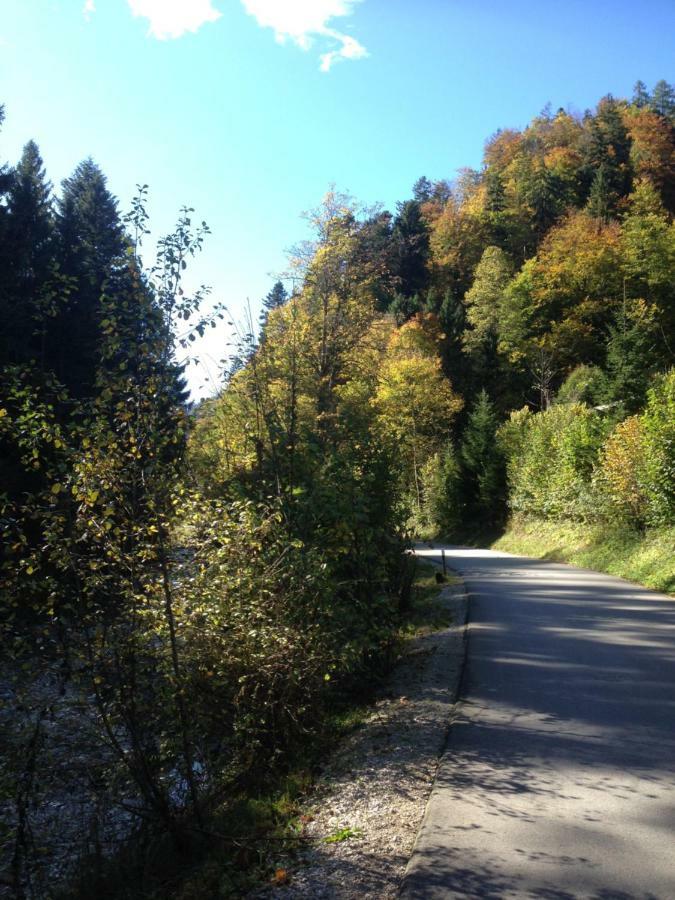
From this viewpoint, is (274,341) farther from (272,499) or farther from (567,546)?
(567,546)

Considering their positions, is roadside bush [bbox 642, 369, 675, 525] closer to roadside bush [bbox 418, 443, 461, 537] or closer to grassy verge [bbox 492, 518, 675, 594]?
grassy verge [bbox 492, 518, 675, 594]

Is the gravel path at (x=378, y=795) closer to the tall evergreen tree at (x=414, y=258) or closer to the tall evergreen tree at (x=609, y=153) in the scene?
the tall evergreen tree at (x=414, y=258)

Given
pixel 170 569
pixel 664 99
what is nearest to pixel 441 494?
pixel 170 569

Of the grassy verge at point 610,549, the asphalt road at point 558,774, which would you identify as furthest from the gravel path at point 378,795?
the grassy verge at point 610,549

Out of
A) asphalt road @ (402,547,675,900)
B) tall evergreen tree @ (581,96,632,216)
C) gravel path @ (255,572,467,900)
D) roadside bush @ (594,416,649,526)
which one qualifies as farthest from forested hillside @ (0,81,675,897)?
tall evergreen tree @ (581,96,632,216)

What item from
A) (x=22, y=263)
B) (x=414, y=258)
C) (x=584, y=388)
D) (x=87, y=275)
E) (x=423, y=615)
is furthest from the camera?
(x=414, y=258)

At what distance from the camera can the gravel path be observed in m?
3.78

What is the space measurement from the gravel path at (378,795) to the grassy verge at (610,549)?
8593 millimetres

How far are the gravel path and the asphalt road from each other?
5.6 inches

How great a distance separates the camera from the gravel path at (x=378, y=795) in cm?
378

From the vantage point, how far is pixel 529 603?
13.3 metres

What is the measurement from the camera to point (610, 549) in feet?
62.1

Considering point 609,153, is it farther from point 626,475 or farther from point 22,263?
point 22,263

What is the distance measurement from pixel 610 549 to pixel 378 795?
15862 mm
